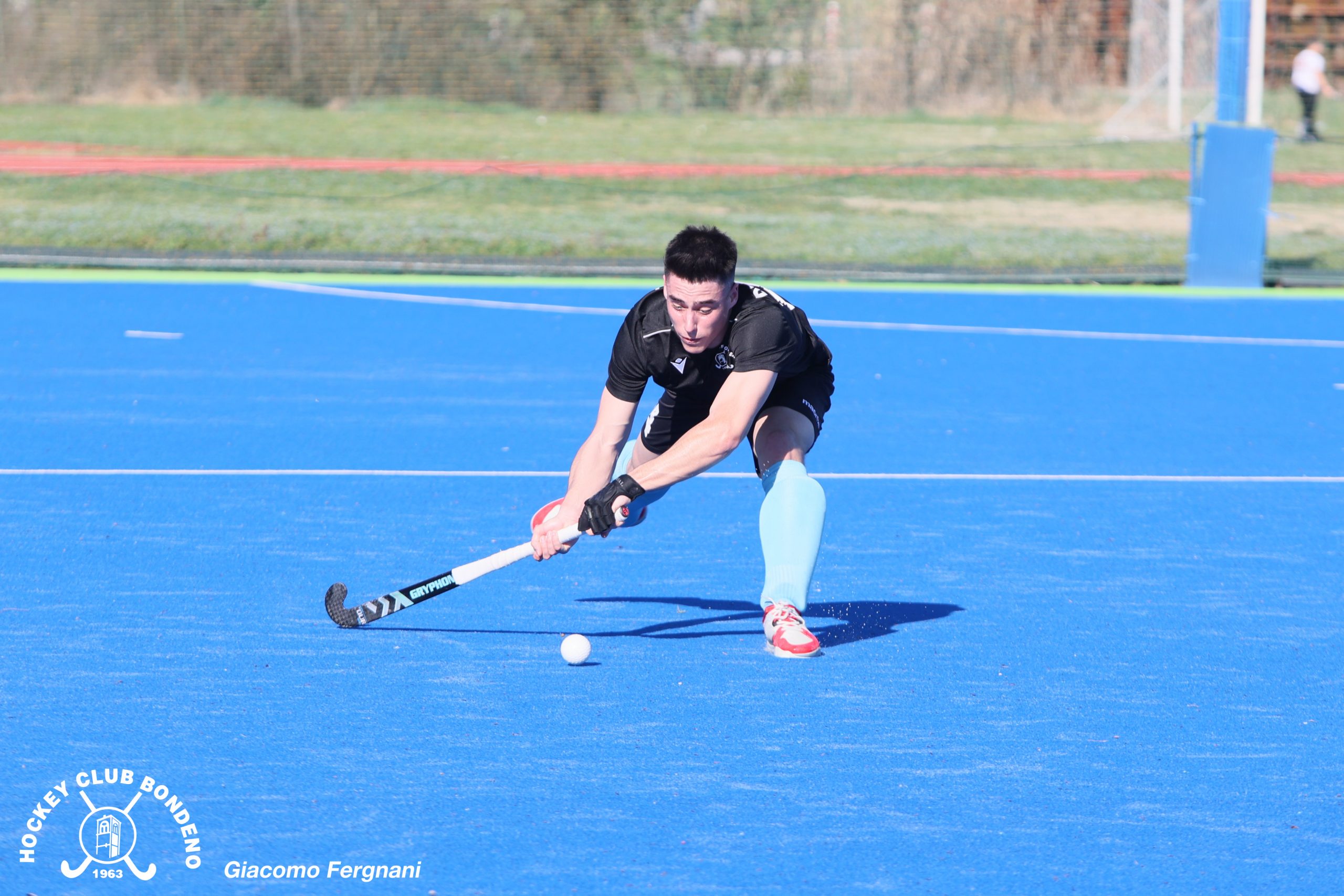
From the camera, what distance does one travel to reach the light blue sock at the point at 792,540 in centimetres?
604

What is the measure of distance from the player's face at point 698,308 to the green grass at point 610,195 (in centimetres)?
1191

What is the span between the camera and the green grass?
18.9 meters

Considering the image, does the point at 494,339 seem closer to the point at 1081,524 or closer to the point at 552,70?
the point at 1081,524

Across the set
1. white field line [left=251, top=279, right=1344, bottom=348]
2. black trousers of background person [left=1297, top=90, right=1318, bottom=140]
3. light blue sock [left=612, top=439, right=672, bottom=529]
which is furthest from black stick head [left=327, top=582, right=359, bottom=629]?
black trousers of background person [left=1297, top=90, right=1318, bottom=140]

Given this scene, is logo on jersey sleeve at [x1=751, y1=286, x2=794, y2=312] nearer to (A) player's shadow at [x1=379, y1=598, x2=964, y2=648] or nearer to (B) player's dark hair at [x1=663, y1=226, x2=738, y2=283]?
(B) player's dark hair at [x1=663, y1=226, x2=738, y2=283]

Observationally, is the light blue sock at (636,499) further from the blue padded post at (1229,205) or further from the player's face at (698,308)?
the blue padded post at (1229,205)

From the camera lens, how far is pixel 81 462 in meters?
9.16

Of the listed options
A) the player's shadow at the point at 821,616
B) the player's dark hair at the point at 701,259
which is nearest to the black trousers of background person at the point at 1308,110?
the player's shadow at the point at 821,616

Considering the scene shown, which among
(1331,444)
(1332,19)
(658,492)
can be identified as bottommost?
(1331,444)

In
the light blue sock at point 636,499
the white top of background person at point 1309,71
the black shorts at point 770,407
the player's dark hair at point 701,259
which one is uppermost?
the white top of background person at point 1309,71

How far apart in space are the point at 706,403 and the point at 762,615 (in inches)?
31.1

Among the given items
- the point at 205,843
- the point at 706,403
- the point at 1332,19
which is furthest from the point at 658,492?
the point at 1332,19

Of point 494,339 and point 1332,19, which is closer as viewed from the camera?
point 494,339

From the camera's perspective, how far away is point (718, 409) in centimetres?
594
